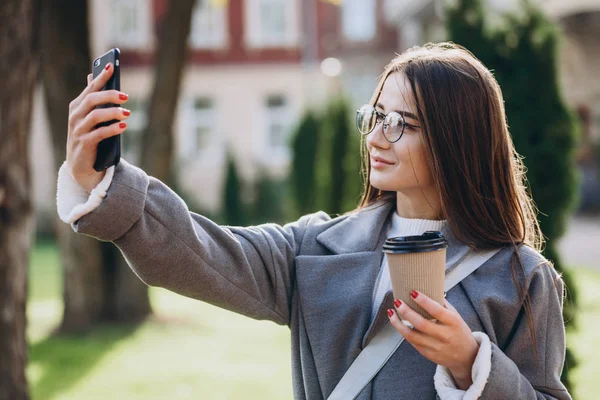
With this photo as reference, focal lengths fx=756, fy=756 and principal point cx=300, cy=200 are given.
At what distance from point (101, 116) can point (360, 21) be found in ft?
73.7

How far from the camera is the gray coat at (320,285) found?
74.0 inches

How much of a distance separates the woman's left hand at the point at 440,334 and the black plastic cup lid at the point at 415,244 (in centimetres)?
10

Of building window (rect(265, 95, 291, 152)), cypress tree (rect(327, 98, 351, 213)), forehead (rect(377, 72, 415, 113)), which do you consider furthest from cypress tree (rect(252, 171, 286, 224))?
forehead (rect(377, 72, 415, 113))

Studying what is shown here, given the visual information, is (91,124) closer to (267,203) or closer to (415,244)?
(415,244)

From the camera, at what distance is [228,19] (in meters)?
22.3

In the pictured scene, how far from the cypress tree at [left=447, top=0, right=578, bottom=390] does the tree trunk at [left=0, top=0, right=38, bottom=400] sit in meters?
2.81

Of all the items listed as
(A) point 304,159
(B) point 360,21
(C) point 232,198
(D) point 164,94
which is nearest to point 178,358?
(D) point 164,94

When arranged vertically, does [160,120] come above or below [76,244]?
above

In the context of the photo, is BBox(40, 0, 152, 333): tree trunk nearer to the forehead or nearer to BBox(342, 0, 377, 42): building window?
the forehead

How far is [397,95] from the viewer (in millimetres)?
2131

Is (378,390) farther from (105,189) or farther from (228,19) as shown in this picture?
(228,19)

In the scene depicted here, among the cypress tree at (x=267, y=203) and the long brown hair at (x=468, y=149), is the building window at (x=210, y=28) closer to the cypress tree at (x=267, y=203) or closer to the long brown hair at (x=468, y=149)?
the cypress tree at (x=267, y=203)

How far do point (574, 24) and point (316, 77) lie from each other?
7413 millimetres

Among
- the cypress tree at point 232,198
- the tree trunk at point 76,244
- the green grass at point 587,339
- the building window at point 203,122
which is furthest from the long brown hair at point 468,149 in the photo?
the building window at point 203,122
